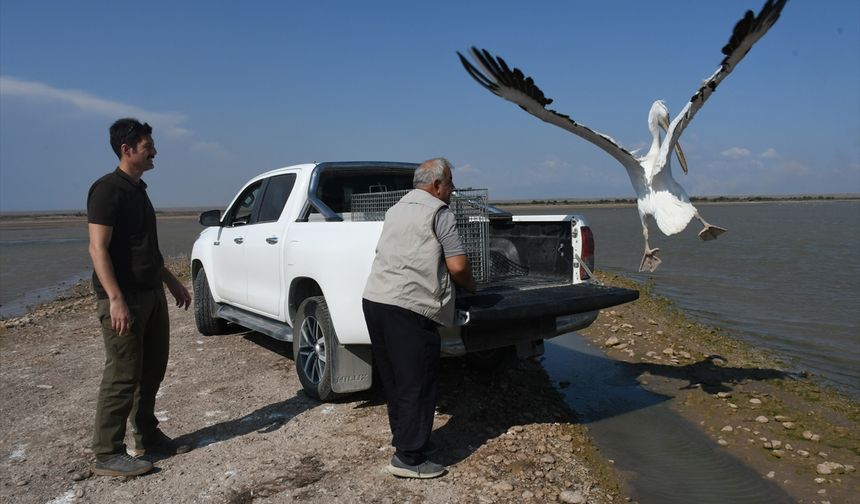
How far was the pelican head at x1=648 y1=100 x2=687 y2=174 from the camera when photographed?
5.76 meters

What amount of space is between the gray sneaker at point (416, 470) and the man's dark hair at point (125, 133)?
236cm

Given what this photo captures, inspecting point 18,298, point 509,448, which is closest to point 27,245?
point 18,298

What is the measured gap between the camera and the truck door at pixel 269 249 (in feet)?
16.7

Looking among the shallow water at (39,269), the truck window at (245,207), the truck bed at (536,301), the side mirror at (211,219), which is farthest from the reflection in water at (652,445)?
the shallow water at (39,269)

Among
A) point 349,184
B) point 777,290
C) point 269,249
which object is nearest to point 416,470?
point 269,249

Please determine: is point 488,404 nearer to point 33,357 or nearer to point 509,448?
point 509,448

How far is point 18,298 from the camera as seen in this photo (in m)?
12.2

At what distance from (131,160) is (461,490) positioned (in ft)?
8.62

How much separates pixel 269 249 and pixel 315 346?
1.02 meters

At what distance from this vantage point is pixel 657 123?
232 inches

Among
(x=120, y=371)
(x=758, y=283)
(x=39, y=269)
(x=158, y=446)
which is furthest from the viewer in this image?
(x=39, y=269)

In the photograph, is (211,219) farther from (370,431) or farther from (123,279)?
(370,431)

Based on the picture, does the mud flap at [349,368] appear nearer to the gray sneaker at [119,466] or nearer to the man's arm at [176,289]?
the man's arm at [176,289]

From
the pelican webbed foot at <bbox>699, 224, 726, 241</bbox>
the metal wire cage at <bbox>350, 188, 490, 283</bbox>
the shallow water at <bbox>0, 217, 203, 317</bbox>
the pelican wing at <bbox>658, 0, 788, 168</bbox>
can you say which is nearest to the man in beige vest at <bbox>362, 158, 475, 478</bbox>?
the metal wire cage at <bbox>350, 188, 490, 283</bbox>
